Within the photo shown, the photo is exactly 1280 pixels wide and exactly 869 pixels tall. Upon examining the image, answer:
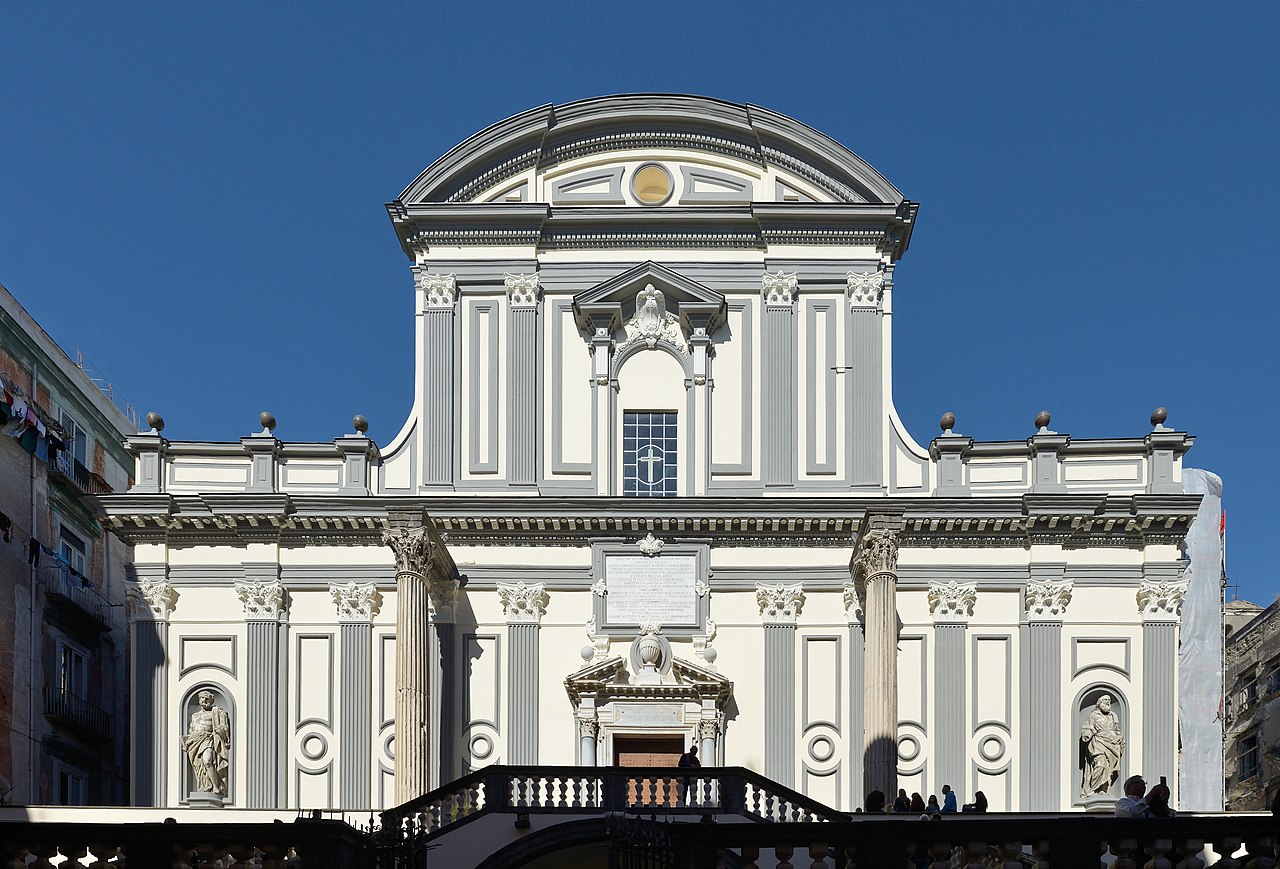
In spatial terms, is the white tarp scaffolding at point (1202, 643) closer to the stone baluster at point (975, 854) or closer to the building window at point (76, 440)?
the stone baluster at point (975, 854)

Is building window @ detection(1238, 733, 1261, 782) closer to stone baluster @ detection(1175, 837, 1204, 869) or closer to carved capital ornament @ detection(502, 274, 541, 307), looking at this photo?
carved capital ornament @ detection(502, 274, 541, 307)

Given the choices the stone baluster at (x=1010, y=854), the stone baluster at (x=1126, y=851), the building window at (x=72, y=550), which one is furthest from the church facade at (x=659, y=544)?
the stone baluster at (x=1126, y=851)

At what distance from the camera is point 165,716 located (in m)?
33.4

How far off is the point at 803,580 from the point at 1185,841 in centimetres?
2066

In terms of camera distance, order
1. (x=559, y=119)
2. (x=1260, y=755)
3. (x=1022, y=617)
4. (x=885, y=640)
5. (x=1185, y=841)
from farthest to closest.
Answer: (x=1260, y=755), (x=559, y=119), (x=1022, y=617), (x=885, y=640), (x=1185, y=841)

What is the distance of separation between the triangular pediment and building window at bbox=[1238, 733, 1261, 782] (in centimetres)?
3134

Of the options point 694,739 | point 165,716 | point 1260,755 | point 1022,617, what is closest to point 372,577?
point 165,716

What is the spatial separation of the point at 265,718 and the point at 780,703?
10.9m

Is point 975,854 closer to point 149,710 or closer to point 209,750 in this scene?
point 209,750

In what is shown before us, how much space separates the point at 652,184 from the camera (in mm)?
36375

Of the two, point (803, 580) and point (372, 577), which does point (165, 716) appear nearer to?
point (372, 577)

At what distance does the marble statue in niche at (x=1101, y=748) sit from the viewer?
32.3 meters

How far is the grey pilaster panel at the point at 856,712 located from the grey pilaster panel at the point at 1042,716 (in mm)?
3386

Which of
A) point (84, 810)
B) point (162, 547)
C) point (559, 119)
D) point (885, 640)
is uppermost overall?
point (559, 119)
